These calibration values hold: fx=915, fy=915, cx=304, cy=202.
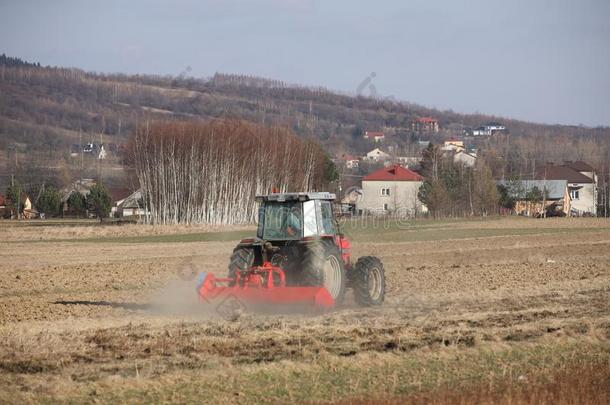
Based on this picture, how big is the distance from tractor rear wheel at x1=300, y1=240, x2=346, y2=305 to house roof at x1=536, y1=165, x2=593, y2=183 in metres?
103

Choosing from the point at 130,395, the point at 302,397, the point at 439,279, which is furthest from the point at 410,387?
the point at 439,279

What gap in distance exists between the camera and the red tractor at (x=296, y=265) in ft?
58.0

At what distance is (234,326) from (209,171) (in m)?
60.4

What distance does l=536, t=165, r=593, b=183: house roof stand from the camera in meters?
119

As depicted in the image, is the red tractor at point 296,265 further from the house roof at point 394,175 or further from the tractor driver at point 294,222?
the house roof at point 394,175

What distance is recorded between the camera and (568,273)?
27359 mm

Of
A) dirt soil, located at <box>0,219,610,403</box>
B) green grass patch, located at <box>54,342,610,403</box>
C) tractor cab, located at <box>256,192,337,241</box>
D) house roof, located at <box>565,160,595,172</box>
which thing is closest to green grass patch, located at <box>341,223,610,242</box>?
dirt soil, located at <box>0,219,610,403</box>

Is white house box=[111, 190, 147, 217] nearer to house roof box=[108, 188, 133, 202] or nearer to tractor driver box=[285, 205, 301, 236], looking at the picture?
house roof box=[108, 188, 133, 202]

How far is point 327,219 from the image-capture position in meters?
19.3

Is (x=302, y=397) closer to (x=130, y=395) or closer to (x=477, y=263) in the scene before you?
(x=130, y=395)

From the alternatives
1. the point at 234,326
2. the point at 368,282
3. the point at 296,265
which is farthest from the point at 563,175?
the point at 234,326

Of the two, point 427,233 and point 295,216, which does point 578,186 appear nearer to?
point 427,233

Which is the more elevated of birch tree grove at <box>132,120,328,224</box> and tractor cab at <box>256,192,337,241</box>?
birch tree grove at <box>132,120,328,224</box>

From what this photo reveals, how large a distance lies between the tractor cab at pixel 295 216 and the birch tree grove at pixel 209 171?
183 ft
